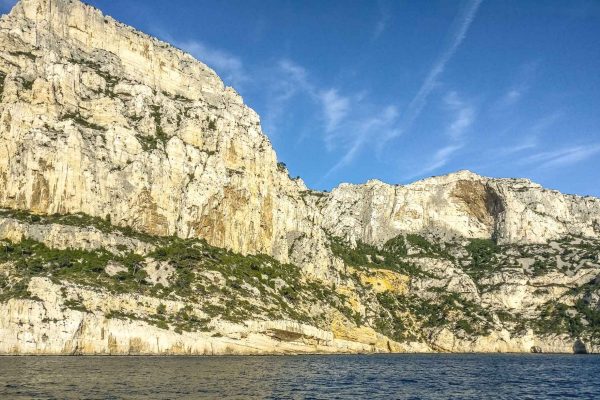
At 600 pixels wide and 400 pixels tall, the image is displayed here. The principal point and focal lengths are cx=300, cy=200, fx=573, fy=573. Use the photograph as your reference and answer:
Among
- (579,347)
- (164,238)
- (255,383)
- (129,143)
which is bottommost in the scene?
(255,383)

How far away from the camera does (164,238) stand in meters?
139

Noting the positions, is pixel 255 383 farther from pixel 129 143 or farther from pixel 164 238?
pixel 129 143

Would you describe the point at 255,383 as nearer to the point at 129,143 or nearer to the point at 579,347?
the point at 129,143

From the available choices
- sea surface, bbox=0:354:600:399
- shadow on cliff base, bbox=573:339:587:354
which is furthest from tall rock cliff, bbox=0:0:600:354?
sea surface, bbox=0:354:600:399

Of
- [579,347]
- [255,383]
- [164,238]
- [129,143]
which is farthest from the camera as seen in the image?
[579,347]

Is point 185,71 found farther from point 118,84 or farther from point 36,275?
point 36,275

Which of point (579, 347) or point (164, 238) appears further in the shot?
point (579, 347)

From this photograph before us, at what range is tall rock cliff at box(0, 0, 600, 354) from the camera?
102688mm

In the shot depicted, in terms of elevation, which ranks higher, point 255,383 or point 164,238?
point 164,238

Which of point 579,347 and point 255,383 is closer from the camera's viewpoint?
point 255,383

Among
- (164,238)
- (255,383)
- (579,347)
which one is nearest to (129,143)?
(164,238)

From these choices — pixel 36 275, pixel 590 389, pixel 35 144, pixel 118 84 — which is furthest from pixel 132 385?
pixel 118 84

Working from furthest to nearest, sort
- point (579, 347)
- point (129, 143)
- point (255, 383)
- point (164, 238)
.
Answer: point (579, 347) → point (129, 143) → point (164, 238) → point (255, 383)

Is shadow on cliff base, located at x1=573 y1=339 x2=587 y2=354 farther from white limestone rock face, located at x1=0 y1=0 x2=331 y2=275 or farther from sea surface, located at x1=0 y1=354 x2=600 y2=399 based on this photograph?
sea surface, located at x1=0 y1=354 x2=600 y2=399
